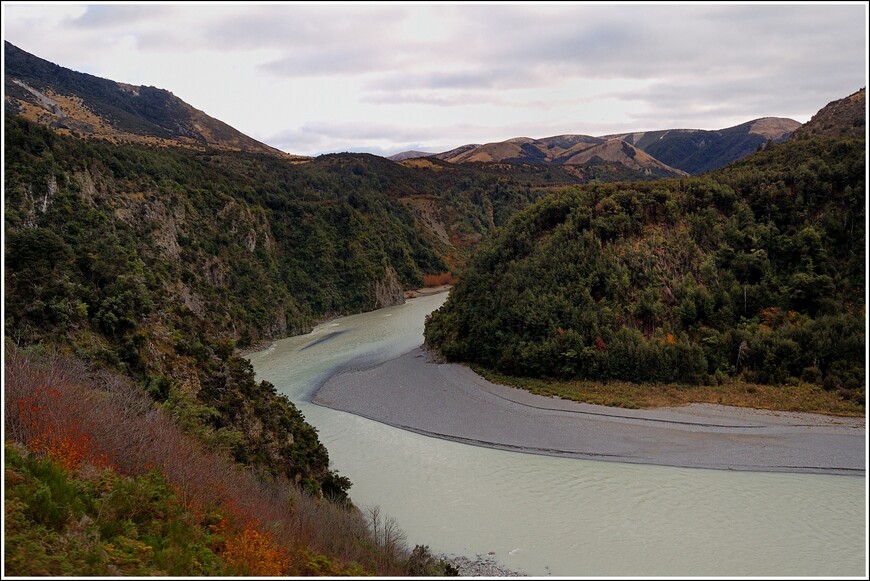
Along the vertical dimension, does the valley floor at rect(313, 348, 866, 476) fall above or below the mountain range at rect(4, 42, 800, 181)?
below

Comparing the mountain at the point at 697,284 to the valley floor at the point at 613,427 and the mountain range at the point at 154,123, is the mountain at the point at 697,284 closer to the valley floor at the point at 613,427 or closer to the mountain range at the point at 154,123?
the valley floor at the point at 613,427

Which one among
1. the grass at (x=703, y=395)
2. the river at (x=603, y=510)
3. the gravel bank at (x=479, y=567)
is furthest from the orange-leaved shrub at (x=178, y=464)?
the grass at (x=703, y=395)

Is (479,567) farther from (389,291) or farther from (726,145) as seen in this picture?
(726,145)

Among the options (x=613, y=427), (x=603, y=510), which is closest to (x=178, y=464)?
(x=603, y=510)

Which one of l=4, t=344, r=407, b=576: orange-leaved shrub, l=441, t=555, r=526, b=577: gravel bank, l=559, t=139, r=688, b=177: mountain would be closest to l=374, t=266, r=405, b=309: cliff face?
l=441, t=555, r=526, b=577: gravel bank

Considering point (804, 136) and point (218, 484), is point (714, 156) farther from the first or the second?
point (218, 484)

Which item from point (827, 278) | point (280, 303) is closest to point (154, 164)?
point (280, 303)

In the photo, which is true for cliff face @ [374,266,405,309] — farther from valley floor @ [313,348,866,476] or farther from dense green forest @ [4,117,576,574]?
valley floor @ [313,348,866,476]
